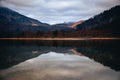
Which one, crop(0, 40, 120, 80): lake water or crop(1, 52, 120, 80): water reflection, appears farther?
crop(0, 40, 120, 80): lake water

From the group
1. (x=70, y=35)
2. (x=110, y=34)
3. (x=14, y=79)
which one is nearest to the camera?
(x=14, y=79)

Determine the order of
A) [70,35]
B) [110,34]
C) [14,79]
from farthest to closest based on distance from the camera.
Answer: [70,35] < [110,34] < [14,79]

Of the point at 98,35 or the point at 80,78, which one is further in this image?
the point at 98,35

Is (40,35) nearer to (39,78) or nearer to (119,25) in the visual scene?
(119,25)

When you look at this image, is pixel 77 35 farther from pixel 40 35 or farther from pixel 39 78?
pixel 39 78

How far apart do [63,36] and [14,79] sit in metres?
153

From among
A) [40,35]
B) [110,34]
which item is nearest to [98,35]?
[110,34]

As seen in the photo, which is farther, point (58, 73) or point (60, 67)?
point (60, 67)

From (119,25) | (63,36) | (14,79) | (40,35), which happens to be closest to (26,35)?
(40,35)

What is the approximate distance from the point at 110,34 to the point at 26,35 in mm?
75991

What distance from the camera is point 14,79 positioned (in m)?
14.8

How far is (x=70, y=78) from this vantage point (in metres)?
15.1

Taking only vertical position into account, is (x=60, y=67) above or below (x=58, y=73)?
below

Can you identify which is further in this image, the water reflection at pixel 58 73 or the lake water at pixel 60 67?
the lake water at pixel 60 67
